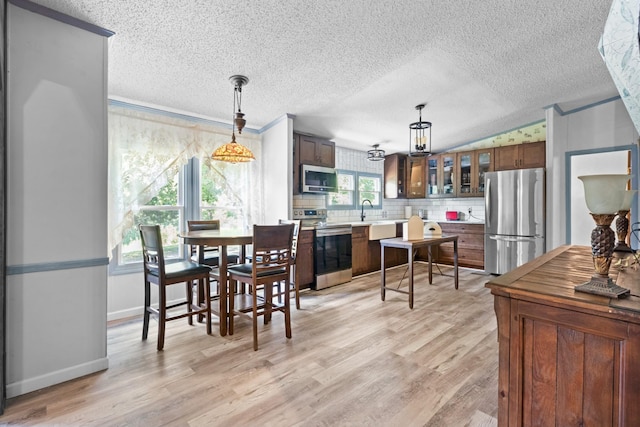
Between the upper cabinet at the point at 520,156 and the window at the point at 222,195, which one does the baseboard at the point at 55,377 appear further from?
the upper cabinet at the point at 520,156

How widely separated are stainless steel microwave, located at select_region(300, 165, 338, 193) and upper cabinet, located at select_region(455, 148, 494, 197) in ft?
8.66

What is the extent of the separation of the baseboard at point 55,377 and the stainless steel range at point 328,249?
249cm

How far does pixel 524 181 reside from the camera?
15.0ft

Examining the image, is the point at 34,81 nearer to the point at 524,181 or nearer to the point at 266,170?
the point at 266,170

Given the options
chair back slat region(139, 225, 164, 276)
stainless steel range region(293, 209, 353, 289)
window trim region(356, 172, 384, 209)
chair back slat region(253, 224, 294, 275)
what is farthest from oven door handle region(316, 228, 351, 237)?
chair back slat region(139, 225, 164, 276)

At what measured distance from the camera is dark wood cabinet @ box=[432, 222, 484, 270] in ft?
17.4

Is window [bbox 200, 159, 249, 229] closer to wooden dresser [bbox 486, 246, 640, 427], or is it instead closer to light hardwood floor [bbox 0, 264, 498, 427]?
light hardwood floor [bbox 0, 264, 498, 427]

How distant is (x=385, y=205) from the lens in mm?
6352

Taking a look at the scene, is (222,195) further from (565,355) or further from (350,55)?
(565,355)

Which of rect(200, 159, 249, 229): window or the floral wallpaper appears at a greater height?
the floral wallpaper

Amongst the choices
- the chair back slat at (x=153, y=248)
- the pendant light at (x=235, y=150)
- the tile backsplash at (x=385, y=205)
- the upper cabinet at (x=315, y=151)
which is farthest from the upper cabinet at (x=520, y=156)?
the chair back slat at (x=153, y=248)

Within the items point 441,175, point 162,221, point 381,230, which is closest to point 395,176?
point 441,175

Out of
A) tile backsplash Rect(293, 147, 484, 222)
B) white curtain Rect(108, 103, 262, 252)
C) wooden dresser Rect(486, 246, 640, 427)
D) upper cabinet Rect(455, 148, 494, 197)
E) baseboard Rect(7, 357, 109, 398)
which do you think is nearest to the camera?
wooden dresser Rect(486, 246, 640, 427)

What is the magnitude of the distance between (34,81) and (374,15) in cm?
230
